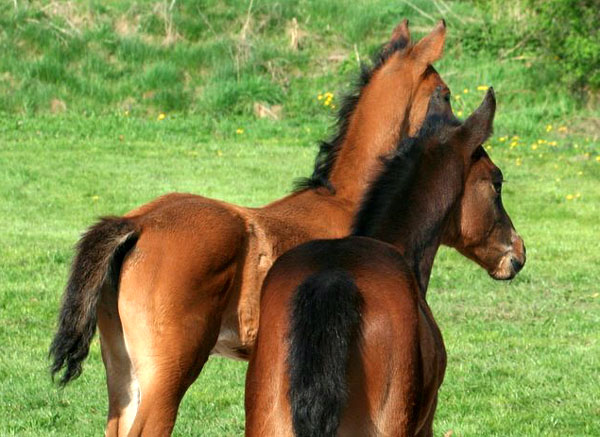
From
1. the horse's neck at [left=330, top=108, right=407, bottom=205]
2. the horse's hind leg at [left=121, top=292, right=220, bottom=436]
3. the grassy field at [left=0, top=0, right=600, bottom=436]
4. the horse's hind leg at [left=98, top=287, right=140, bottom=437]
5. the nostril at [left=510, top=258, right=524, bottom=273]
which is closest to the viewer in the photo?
the horse's hind leg at [left=121, top=292, right=220, bottom=436]

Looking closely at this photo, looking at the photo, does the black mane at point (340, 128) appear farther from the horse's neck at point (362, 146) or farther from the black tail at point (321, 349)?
the black tail at point (321, 349)

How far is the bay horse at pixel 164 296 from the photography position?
5125 mm

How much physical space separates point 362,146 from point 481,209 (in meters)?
0.96

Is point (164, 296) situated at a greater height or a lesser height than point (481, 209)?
lesser

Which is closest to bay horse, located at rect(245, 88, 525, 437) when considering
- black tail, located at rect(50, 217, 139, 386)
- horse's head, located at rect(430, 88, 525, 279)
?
horse's head, located at rect(430, 88, 525, 279)

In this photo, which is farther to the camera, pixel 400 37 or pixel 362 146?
pixel 400 37

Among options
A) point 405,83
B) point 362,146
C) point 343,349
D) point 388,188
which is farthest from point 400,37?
point 343,349

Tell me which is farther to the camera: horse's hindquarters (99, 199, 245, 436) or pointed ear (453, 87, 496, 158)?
pointed ear (453, 87, 496, 158)

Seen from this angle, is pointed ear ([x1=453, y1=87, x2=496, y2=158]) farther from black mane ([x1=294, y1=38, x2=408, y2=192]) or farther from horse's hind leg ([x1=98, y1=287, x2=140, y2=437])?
horse's hind leg ([x1=98, y1=287, x2=140, y2=437])

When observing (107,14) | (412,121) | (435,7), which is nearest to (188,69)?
(107,14)

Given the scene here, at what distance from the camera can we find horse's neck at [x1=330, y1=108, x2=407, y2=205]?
616cm

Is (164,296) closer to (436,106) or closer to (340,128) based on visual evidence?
(436,106)

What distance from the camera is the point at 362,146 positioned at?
6.30 meters

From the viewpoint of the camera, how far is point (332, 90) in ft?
58.1
